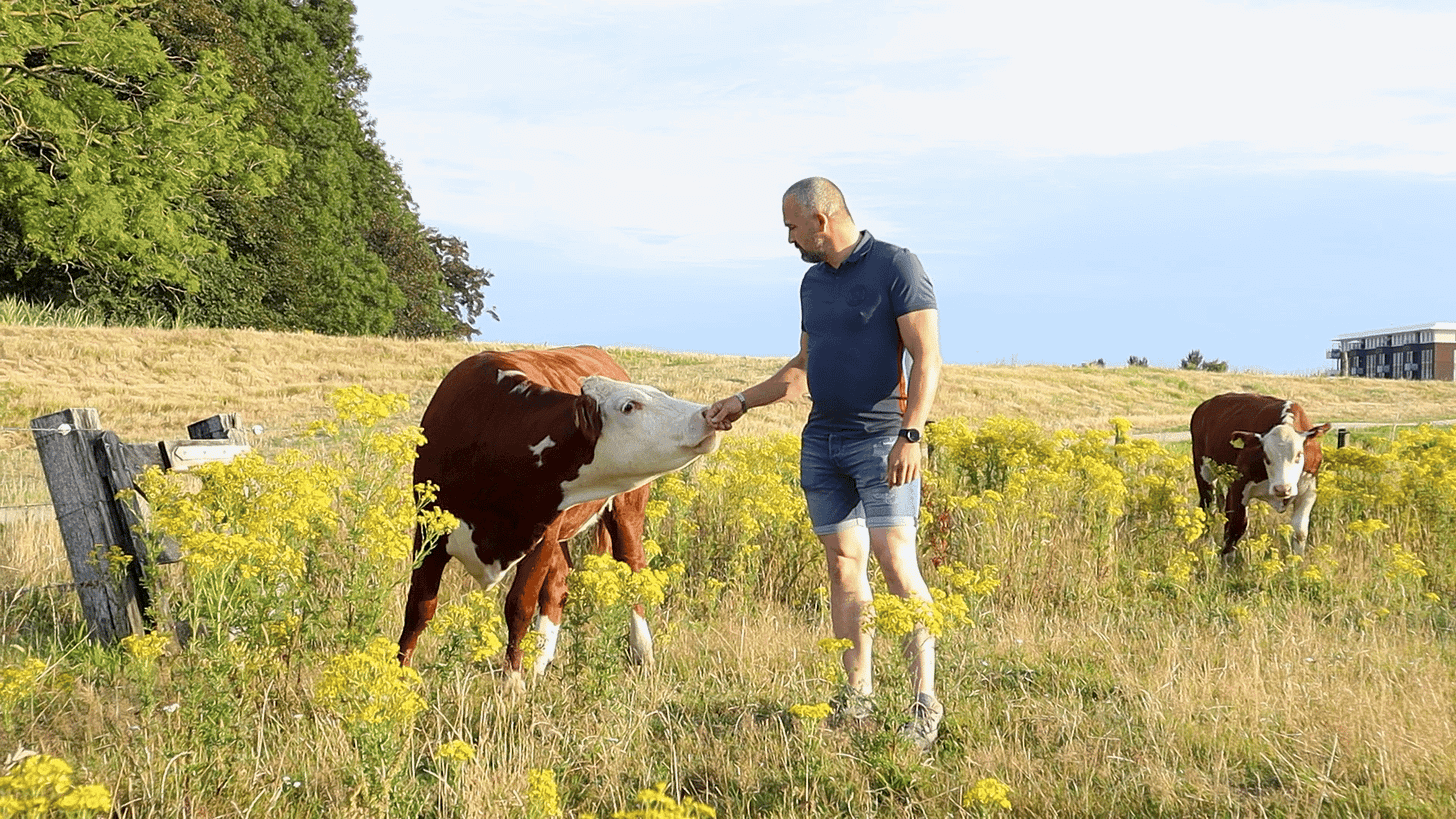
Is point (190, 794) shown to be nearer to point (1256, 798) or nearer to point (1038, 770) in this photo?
point (1038, 770)

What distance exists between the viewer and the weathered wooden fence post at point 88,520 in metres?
6.16

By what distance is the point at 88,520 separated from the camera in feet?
20.2

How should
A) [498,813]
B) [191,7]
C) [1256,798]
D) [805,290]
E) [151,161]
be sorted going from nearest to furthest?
[498,813]
[1256,798]
[805,290]
[151,161]
[191,7]

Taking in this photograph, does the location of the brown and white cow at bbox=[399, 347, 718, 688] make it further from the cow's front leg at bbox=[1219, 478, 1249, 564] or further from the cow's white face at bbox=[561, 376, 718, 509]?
the cow's front leg at bbox=[1219, 478, 1249, 564]

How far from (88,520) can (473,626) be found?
296 cm

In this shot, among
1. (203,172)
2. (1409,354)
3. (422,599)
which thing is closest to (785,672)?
(422,599)

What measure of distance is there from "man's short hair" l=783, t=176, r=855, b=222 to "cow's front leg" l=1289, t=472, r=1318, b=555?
6259 mm

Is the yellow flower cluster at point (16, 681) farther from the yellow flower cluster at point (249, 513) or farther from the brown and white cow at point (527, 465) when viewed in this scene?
the brown and white cow at point (527, 465)

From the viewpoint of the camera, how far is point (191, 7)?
29969mm

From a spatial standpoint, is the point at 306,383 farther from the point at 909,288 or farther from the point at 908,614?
the point at 908,614

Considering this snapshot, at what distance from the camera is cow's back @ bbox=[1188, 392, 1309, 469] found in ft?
32.9

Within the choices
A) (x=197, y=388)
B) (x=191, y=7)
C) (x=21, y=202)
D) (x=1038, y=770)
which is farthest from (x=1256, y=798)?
(x=191, y=7)

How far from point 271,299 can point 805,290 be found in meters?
33.3

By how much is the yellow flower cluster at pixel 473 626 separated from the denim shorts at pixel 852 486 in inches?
58.4
